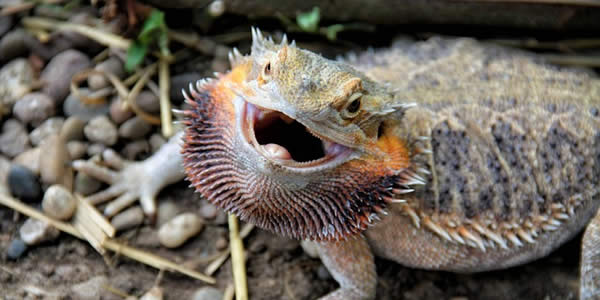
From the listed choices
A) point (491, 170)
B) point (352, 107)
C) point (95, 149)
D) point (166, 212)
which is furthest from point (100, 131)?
point (491, 170)

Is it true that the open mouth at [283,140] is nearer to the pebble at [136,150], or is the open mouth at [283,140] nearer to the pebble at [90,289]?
the pebble at [90,289]

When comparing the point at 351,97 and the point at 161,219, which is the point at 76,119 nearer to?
the point at 161,219

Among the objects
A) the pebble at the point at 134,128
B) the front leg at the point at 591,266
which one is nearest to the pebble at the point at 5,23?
the pebble at the point at 134,128

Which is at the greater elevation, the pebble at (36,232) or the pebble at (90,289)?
the pebble at (36,232)

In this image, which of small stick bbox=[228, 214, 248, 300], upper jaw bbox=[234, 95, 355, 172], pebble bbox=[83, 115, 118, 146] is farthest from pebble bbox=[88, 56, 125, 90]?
upper jaw bbox=[234, 95, 355, 172]

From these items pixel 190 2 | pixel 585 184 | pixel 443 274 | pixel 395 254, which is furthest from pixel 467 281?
pixel 190 2

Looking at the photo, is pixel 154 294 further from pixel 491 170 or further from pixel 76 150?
pixel 491 170

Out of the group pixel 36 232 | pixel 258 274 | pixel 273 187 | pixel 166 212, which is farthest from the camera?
pixel 166 212
